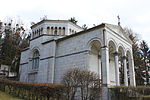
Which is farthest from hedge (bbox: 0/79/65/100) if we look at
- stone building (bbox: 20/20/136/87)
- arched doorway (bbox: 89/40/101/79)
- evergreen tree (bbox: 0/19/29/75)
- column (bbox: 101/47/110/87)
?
evergreen tree (bbox: 0/19/29/75)

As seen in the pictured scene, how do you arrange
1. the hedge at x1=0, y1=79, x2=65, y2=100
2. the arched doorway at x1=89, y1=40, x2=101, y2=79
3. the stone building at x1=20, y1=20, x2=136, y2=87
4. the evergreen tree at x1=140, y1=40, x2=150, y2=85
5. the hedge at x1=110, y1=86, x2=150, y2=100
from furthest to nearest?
the evergreen tree at x1=140, y1=40, x2=150, y2=85 → the arched doorway at x1=89, y1=40, x2=101, y2=79 → the stone building at x1=20, y1=20, x2=136, y2=87 → the hedge at x1=110, y1=86, x2=150, y2=100 → the hedge at x1=0, y1=79, x2=65, y2=100

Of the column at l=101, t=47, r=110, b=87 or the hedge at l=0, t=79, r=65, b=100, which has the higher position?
the column at l=101, t=47, r=110, b=87

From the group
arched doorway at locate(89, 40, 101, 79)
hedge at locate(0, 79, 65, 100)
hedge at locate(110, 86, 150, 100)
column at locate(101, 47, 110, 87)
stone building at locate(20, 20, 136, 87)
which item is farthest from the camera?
arched doorway at locate(89, 40, 101, 79)

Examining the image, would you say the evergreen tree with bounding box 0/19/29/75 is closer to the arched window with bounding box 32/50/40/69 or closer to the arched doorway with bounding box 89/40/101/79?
the arched window with bounding box 32/50/40/69

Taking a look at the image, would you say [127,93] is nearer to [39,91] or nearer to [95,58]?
[95,58]

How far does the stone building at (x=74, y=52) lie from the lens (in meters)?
16.4

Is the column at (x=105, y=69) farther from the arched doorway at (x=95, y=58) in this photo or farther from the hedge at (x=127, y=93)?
the arched doorway at (x=95, y=58)

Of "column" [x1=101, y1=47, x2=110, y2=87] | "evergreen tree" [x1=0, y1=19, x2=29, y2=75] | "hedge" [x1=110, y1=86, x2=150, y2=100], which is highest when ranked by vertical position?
"evergreen tree" [x1=0, y1=19, x2=29, y2=75]

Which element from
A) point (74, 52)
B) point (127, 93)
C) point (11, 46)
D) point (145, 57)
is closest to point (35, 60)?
point (74, 52)

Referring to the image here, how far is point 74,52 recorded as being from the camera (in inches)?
728

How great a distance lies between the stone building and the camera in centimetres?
1638

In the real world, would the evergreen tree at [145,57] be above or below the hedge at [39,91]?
above

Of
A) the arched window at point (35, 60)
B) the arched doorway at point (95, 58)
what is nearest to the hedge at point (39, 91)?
the arched doorway at point (95, 58)

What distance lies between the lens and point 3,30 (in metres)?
33.7
